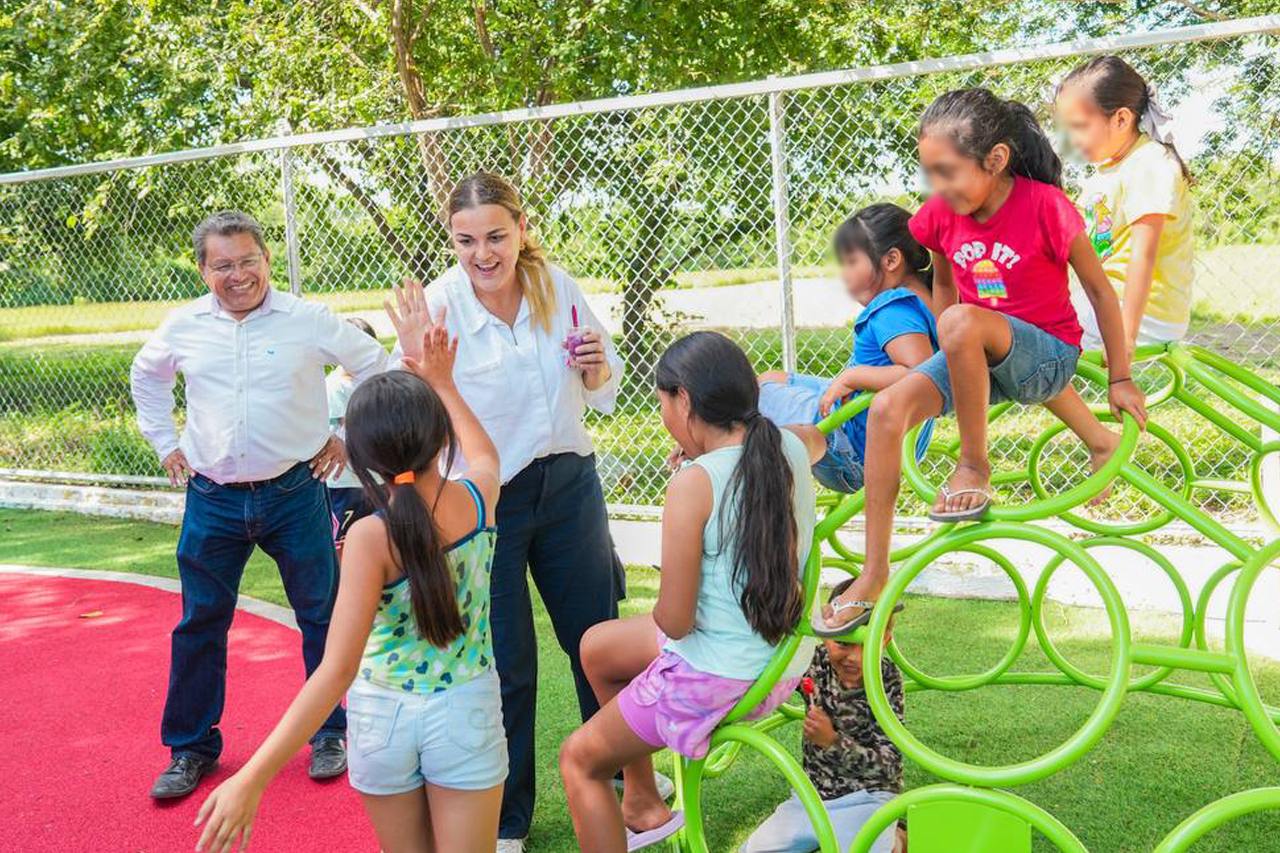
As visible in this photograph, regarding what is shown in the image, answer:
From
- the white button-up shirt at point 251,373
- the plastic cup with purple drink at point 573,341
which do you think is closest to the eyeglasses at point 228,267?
the white button-up shirt at point 251,373

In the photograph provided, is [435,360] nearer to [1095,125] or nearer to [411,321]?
[411,321]

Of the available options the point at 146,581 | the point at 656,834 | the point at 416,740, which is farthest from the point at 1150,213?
the point at 146,581

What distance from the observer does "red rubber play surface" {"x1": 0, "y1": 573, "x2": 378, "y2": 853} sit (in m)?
3.84

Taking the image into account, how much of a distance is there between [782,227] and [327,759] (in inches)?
132

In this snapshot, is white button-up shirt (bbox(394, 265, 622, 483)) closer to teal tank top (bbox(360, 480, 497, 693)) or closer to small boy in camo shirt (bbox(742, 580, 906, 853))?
teal tank top (bbox(360, 480, 497, 693))

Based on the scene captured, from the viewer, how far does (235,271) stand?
4.04 meters

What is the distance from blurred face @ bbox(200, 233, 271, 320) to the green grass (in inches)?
75.3

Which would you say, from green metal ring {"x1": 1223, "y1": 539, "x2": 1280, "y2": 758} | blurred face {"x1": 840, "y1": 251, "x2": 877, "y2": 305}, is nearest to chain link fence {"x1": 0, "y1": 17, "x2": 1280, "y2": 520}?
blurred face {"x1": 840, "y1": 251, "x2": 877, "y2": 305}

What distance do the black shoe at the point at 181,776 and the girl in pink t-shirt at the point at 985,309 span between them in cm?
251

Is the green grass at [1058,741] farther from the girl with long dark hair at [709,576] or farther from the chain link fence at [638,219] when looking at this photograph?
the chain link fence at [638,219]

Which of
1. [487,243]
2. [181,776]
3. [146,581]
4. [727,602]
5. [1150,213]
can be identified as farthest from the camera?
[146,581]

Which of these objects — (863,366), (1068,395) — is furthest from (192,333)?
(1068,395)

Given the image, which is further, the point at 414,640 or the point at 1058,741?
the point at 1058,741

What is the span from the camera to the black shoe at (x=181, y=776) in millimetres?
4055
